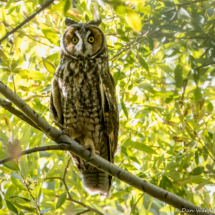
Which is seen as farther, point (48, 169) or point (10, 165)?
point (48, 169)

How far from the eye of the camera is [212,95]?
1574mm

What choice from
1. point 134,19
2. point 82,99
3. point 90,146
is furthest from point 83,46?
point 134,19

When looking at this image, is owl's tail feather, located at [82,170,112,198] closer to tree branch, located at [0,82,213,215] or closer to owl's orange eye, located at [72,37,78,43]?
tree branch, located at [0,82,213,215]

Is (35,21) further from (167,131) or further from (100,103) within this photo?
(167,131)

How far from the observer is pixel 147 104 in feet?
5.95

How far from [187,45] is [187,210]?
2.75 ft

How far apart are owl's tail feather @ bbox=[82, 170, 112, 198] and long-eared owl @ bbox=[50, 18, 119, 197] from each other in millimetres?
191

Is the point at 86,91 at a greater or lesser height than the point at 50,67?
lesser

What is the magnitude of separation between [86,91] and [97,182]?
783mm

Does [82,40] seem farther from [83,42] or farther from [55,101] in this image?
[55,101]

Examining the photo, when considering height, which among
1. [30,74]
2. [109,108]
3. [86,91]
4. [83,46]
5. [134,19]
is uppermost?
[83,46]

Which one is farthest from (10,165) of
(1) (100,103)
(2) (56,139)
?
(1) (100,103)

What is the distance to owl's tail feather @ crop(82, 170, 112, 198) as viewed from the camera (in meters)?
2.01

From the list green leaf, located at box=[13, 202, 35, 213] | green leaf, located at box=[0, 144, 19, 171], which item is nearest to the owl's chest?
green leaf, located at box=[0, 144, 19, 171]
